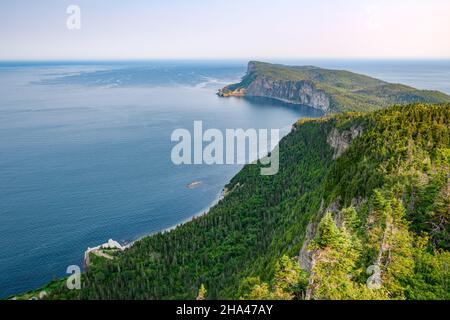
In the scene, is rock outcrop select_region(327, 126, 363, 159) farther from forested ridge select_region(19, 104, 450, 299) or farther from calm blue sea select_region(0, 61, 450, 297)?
calm blue sea select_region(0, 61, 450, 297)

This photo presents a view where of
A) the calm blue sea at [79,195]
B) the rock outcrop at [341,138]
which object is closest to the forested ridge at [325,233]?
the rock outcrop at [341,138]

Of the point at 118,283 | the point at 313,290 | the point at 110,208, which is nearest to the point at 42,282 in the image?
the point at 118,283

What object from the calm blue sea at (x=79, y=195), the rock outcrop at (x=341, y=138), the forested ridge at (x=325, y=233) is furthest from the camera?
the rock outcrop at (x=341, y=138)

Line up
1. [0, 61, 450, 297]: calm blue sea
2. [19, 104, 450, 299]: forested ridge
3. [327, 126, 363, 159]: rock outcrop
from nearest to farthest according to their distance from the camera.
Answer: [19, 104, 450, 299]: forested ridge → [0, 61, 450, 297]: calm blue sea → [327, 126, 363, 159]: rock outcrop

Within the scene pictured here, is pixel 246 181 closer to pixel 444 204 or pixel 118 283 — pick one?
pixel 118 283

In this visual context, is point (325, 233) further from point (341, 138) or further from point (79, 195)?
point (79, 195)

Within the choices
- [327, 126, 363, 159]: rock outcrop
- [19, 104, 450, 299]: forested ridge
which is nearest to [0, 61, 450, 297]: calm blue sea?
[19, 104, 450, 299]: forested ridge

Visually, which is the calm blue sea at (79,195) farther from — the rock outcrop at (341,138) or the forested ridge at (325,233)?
the rock outcrop at (341,138)

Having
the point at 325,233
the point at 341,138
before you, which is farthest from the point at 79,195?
the point at 325,233

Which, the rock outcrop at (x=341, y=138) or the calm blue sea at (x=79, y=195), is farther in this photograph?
the rock outcrop at (x=341, y=138)
